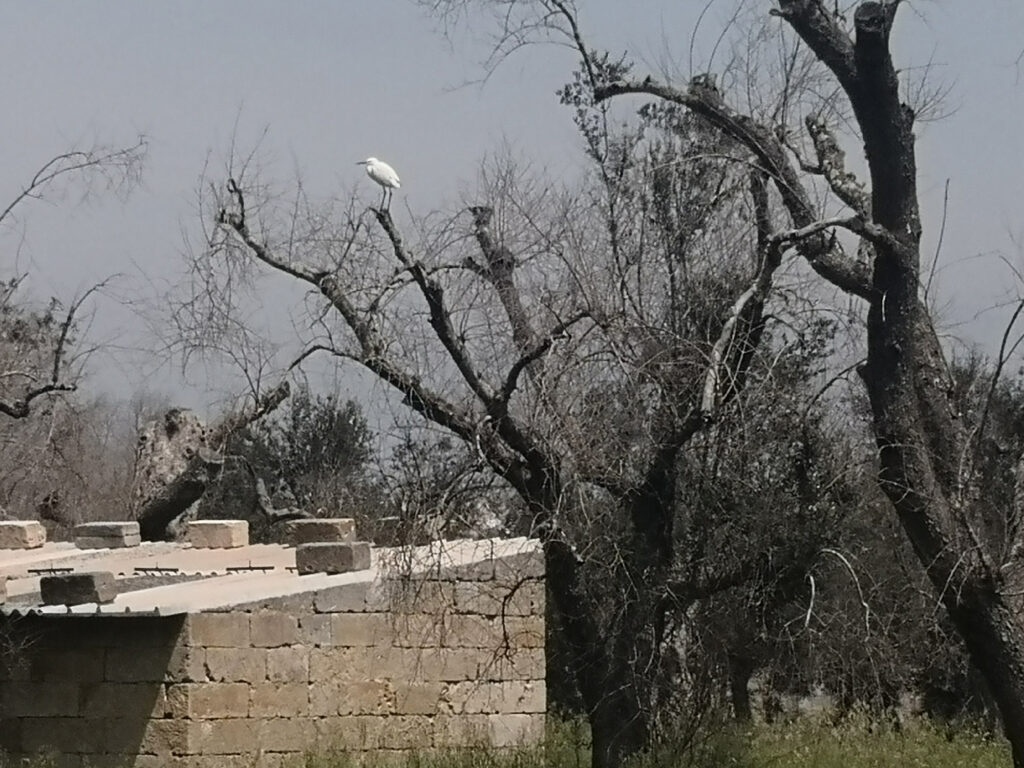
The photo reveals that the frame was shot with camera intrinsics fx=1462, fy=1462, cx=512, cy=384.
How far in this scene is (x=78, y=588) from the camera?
1157 centimetres

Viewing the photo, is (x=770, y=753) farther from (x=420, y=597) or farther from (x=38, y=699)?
(x=38, y=699)

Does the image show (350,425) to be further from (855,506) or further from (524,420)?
(524,420)

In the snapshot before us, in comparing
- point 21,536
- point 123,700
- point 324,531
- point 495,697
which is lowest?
point 495,697

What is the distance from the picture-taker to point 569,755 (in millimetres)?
13086

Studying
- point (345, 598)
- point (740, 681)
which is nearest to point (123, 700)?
point (345, 598)

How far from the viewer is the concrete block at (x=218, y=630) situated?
38.2 ft

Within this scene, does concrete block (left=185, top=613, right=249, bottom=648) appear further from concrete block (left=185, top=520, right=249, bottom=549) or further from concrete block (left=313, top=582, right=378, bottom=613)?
concrete block (left=185, top=520, right=249, bottom=549)

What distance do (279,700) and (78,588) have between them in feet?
6.10

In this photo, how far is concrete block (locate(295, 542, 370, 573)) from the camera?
13.1 m

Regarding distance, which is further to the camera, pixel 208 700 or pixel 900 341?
pixel 208 700

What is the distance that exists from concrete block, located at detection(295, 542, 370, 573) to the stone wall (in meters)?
0.64

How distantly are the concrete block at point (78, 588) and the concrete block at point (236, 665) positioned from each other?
3.18ft

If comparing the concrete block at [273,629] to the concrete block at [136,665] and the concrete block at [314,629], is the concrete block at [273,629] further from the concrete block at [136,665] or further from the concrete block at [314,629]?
the concrete block at [136,665]

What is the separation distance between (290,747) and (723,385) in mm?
4686
